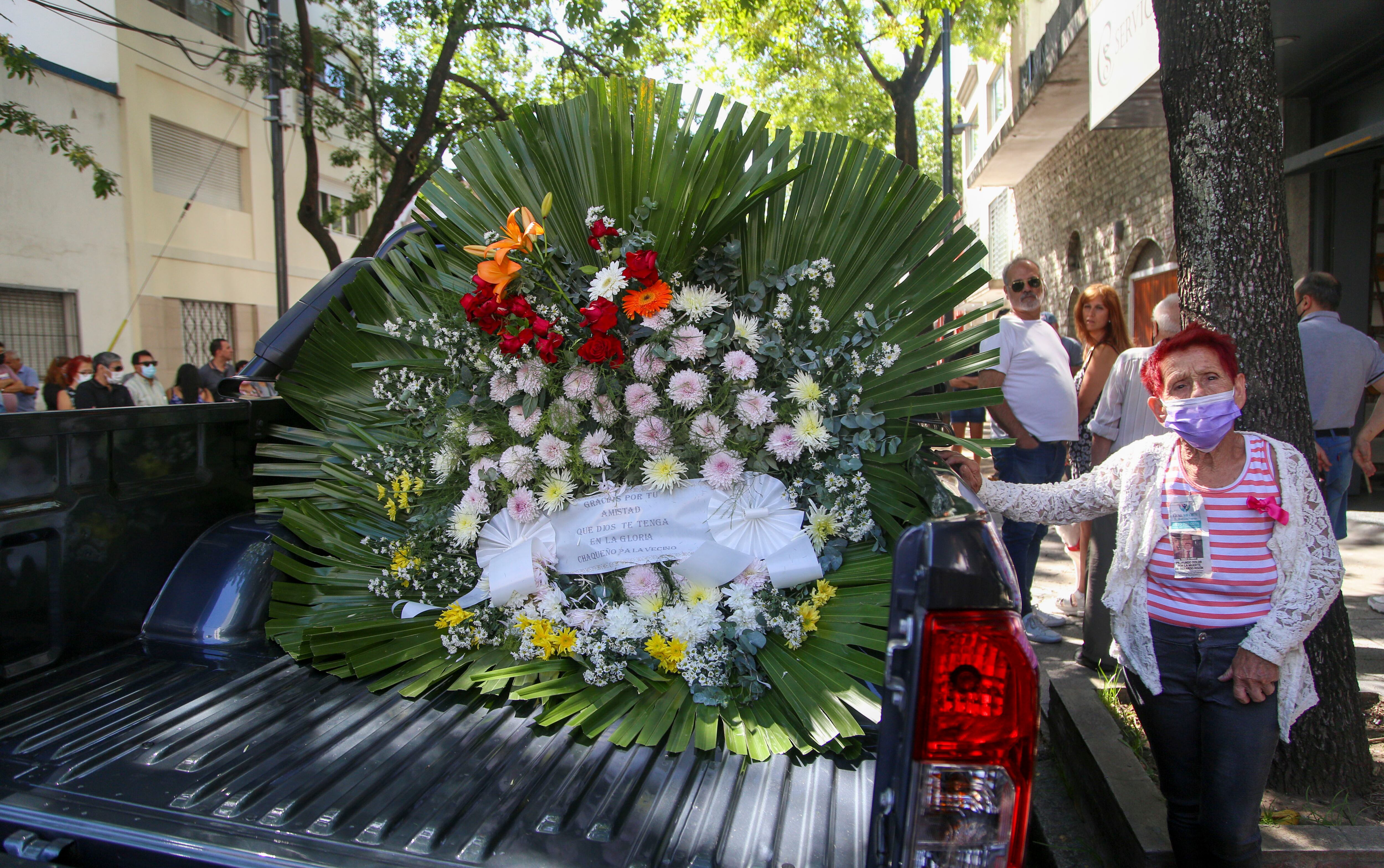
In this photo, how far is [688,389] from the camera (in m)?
2.31

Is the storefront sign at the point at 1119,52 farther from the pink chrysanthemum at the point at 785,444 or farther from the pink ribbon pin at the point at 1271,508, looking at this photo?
the pink chrysanthemum at the point at 785,444

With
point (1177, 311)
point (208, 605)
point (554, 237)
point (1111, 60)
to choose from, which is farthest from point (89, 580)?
point (1111, 60)

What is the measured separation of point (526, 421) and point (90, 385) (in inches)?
341

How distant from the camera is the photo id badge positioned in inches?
88.2

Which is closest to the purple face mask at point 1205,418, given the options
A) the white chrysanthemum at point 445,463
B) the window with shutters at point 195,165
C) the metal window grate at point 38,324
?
the white chrysanthemum at point 445,463

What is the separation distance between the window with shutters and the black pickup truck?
14624 mm

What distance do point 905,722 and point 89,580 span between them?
1926mm

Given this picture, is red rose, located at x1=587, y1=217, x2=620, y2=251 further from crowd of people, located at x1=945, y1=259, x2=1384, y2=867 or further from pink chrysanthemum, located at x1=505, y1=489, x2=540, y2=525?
crowd of people, located at x1=945, y1=259, x2=1384, y2=867

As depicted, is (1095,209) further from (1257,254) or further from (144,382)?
(144,382)

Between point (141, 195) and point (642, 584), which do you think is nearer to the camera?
point (642, 584)

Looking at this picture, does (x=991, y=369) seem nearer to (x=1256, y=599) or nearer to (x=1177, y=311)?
(x=1177, y=311)

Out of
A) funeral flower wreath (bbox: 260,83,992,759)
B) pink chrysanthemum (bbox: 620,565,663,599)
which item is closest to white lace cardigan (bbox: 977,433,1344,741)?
funeral flower wreath (bbox: 260,83,992,759)

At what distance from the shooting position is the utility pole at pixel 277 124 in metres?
A: 11.0

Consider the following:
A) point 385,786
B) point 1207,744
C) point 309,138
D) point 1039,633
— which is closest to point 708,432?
point 385,786
